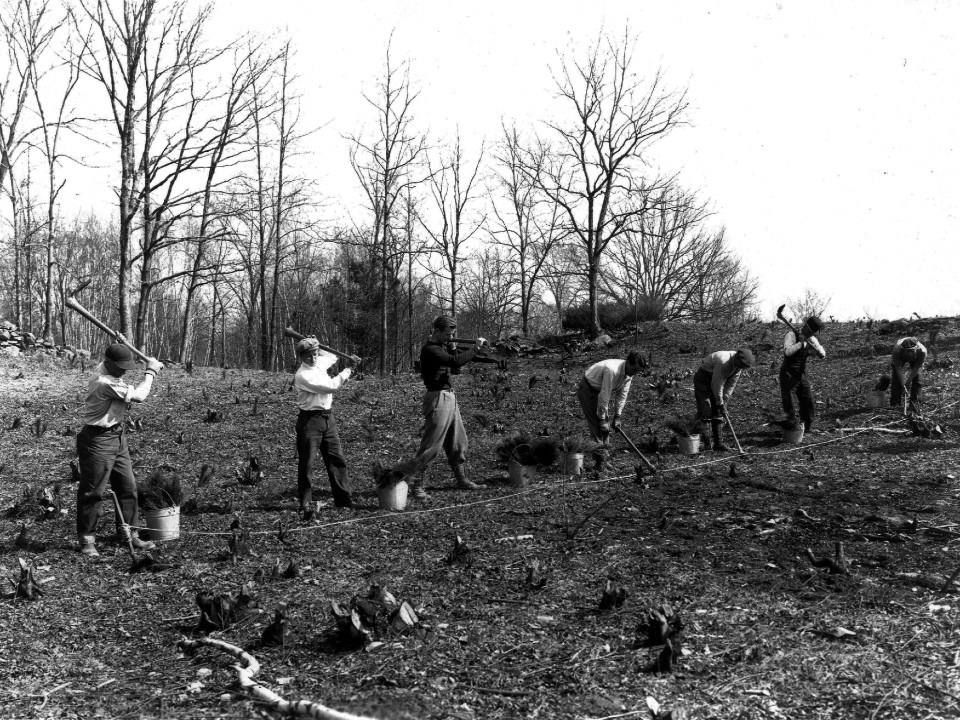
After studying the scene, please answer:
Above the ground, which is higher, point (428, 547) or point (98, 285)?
point (98, 285)

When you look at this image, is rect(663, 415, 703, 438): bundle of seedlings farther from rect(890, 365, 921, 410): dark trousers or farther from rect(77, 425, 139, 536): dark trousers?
rect(77, 425, 139, 536): dark trousers

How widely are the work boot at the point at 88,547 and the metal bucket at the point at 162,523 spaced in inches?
17.0

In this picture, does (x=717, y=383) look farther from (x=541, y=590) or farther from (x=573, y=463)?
(x=541, y=590)

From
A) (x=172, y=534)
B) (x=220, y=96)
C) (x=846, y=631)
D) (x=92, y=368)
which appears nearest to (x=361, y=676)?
(x=846, y=631)

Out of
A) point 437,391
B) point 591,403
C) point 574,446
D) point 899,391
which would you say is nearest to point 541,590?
point 437,391

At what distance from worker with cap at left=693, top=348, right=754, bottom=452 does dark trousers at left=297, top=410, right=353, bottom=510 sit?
5082 mm

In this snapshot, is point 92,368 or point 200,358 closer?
point 92,368

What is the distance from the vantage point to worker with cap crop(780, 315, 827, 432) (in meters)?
10.4

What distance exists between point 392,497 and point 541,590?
2674mm

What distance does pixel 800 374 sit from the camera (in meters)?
10.6

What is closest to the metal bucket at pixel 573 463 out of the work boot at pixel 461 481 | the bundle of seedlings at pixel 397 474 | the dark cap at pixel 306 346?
the work boot at pixel 461 481

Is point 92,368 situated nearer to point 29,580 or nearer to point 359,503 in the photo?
point 359,503

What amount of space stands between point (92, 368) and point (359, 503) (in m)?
13.1

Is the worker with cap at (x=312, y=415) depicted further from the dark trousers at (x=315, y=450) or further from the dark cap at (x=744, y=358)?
the dark cap at (x=744, y=358)
